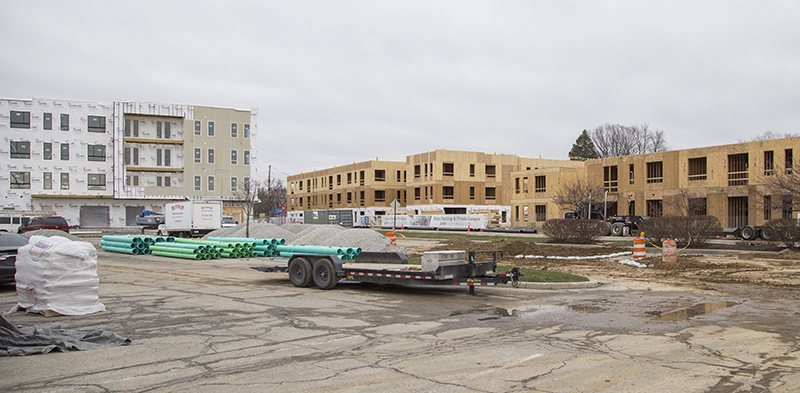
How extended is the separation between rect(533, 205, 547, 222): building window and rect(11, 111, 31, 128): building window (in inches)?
2169

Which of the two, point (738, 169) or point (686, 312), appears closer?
point (686, 312)

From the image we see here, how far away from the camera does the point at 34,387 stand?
238 inches

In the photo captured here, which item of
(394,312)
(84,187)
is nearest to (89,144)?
(84,187)

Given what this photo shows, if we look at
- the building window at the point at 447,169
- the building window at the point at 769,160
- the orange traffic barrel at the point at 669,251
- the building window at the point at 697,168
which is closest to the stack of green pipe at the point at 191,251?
the orange traffic barrel at the point at 669,251

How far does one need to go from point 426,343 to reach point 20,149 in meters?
66.5

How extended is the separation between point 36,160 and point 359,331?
6465cm

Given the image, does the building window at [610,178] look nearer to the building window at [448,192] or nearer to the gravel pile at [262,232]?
the building window at [448,192]

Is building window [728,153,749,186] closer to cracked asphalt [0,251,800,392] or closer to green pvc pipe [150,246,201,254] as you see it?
cracked asphalt [0,251,800,392]

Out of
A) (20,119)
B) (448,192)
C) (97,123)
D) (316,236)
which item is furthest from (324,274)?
(448,192)

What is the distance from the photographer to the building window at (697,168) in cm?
4906

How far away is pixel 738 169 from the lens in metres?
46.8

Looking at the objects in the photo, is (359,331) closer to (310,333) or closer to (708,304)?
(310,333)

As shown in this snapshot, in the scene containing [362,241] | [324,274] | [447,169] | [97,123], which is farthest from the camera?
[447,169]

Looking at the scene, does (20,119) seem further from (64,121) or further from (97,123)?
(97,123)
